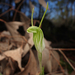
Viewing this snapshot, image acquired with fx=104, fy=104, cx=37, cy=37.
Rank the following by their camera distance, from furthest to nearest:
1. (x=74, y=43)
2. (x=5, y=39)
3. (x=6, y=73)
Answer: (x=74, y=43) → (x=5, y=39) → (x=6, y=73)

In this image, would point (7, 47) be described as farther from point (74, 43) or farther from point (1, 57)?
point (74, 43)

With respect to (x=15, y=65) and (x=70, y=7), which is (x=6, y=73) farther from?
(x=70, y=7)

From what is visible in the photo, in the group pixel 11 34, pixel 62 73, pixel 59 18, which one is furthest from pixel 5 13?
pixel 62 73

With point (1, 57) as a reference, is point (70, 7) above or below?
above

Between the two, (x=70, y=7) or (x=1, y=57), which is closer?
(x=1, y=57)

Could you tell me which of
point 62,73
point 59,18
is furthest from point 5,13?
point 62,73

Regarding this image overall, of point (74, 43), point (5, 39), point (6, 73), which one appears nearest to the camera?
point (6, 73)
